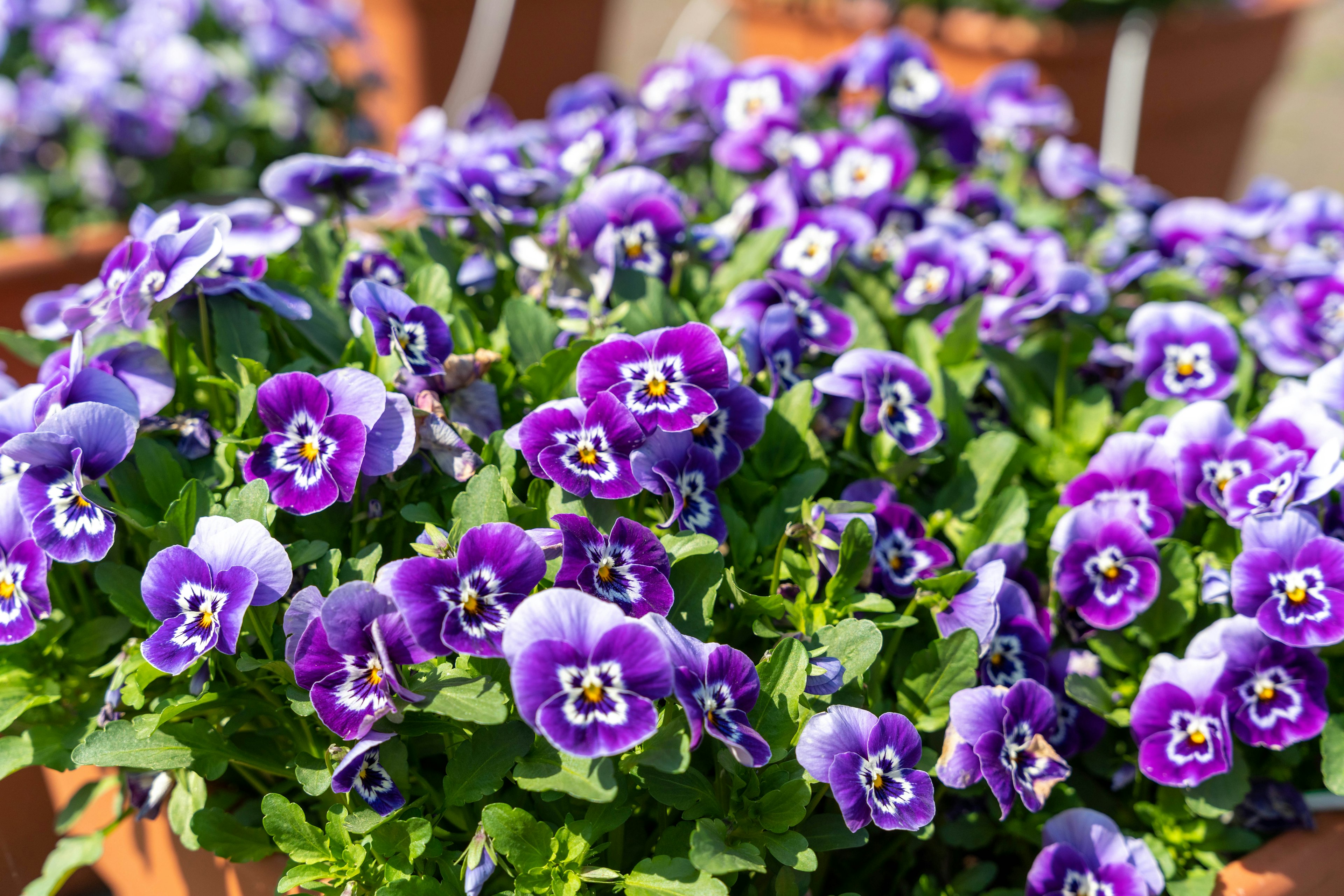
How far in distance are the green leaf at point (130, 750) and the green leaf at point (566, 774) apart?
0.32m

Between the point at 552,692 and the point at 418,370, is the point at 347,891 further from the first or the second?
the point at 418,370

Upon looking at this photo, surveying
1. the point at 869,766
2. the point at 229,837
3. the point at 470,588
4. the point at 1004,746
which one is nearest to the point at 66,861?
the point at 229,837

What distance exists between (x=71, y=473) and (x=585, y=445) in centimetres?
49

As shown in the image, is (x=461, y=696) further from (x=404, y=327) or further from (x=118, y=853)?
(x=118, y=853)

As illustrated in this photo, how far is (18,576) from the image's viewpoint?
1.07m

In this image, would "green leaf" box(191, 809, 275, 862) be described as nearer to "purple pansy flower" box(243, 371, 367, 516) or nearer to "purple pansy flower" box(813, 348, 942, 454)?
"purple pansy flower" box(243, 371, 367, 516)

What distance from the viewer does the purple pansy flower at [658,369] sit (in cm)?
105

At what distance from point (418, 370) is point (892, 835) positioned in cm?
74

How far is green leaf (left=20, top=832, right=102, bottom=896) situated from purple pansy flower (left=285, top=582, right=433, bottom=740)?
50 centimetres

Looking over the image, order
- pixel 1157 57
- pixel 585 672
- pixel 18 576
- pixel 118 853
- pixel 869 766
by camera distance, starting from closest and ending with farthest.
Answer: pixel 585 672 < pixel 869 766 < pixel 18 576 < pixel 118 853 < pixel 1157 57

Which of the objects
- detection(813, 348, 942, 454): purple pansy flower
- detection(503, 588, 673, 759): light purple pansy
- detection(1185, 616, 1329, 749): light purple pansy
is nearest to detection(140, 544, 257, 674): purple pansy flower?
detection(503, 588, 673, 759): light purple pansy

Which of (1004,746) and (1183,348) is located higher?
(1183,348)

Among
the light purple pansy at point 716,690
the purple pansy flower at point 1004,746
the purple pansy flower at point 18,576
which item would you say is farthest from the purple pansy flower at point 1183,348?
the purple pansy flower at point 18,576

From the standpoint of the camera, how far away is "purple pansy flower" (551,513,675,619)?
3.16 feet
